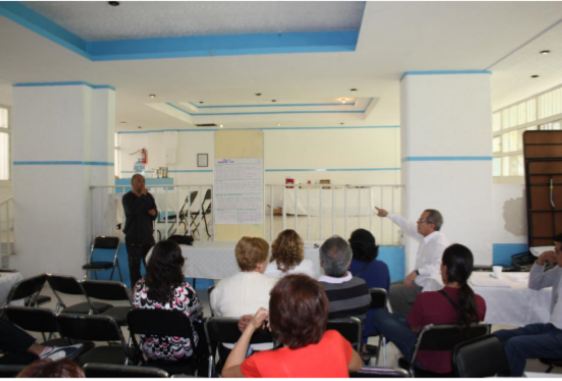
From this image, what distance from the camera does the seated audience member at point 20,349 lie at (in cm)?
241

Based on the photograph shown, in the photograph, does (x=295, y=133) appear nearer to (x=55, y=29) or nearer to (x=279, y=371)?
(x=55, y=29)

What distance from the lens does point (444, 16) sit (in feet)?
12.8

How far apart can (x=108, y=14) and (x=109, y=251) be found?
3211mm

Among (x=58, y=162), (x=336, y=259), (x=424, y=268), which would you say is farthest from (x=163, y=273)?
(x=58, y=162)

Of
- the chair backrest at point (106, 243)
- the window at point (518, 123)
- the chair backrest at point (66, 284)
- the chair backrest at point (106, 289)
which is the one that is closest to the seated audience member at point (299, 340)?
the chair backrest at point (106, 289)

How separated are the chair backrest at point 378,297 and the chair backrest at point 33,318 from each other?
6.38 feet

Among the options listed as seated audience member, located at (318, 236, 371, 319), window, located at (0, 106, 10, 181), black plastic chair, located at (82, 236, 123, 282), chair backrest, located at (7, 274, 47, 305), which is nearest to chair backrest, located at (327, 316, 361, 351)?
seated audience member, located at (318, 236, 371, 319)

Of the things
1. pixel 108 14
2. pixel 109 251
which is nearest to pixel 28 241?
pixel 109 251

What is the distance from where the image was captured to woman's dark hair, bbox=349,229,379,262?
3139mm

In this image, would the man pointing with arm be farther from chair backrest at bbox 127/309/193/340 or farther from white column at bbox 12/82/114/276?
white column at bbox 12/82/114/276

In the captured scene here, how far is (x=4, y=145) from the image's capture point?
8.49 metres

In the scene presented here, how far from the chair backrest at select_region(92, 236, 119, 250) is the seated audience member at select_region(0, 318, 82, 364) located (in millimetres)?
3476

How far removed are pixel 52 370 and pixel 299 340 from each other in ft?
2.43

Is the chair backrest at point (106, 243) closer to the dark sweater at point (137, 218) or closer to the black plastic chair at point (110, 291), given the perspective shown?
the dark sweater at point (137, 218)
